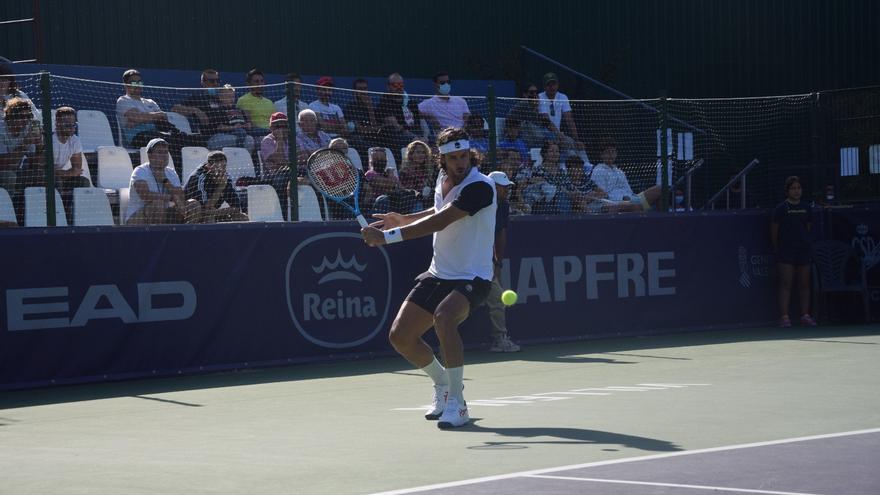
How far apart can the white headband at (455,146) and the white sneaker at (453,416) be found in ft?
5.49

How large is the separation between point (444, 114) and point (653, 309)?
3502 mm

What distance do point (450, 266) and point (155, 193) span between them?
16.2ft

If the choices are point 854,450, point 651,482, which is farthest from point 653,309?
point 651,482

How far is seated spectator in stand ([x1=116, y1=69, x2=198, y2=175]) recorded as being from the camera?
14461 millimetres

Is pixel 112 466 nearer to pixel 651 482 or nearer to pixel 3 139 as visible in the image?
pixel 651 482

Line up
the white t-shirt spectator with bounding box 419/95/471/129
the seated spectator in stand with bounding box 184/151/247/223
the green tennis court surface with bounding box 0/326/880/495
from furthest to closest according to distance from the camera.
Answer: the white t-shirt spectator with bounding box 419/95/471/129, the seated spectator in stand with bounding box 184/151/247/223, the green tennis court surface with bounding box 0/326/880/495

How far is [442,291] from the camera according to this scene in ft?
31.0

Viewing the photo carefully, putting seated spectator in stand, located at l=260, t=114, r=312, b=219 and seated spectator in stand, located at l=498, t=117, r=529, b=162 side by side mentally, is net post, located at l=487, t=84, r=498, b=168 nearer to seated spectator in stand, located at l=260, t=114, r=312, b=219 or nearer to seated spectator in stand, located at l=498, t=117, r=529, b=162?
seated spectator in stand, located at l=498, t=117, r=529, b=162

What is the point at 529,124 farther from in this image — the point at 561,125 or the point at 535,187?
the point at 535,187

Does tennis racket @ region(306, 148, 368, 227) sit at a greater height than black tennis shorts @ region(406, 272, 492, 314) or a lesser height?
greater

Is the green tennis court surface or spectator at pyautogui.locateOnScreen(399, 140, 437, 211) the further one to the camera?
spectator at pyautogui.locateOnScreen(399, 140, 437, 211)

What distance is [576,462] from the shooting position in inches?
290

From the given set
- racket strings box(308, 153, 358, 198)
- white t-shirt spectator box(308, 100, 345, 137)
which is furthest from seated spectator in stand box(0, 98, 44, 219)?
white t-shirt spectator box(308, 100, 345, 137)

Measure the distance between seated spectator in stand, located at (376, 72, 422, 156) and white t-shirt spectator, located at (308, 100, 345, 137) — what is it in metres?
0.46
